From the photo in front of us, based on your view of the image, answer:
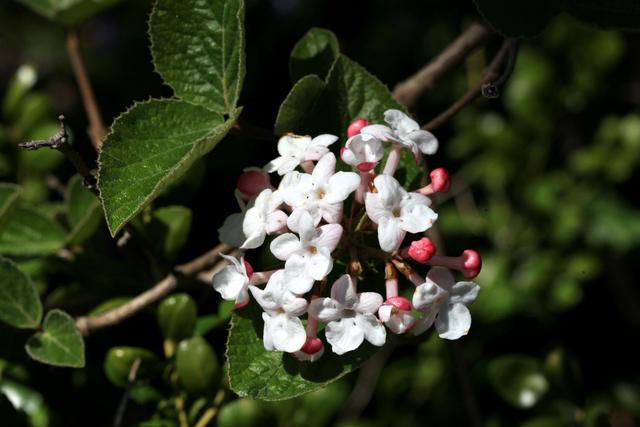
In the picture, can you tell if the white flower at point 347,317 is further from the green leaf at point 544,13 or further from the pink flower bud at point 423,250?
the green leaf at point 544,13

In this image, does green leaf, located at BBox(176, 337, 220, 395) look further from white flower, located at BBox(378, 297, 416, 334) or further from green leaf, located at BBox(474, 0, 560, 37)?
green leaf, located at BBox(474, 0, 560, 37)

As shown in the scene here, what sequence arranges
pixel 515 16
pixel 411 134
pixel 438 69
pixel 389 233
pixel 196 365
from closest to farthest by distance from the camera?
1. pixel 389 233
2. pixel 411 134
3. pixel 515 16
4. pixel 196 365
5. pixel 438 69

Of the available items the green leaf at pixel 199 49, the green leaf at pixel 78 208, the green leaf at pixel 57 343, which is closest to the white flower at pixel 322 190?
the green leaf at pixel 199 49

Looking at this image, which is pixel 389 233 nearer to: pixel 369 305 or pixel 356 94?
pixel 369 305

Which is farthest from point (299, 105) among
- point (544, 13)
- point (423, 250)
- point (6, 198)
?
point (6, 198)

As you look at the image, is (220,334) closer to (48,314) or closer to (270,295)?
(48,314)

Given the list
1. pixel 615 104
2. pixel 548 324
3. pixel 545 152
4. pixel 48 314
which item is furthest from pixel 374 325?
pixel 615 104

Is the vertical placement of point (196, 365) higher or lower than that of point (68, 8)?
lower

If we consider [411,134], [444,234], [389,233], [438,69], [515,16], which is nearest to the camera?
[389,233]

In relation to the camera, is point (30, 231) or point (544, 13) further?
point (30, 231)

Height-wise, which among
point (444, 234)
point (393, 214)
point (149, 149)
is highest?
point (149, 149)
